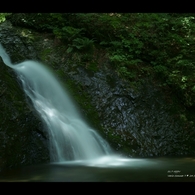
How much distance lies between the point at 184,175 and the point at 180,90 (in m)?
3.90

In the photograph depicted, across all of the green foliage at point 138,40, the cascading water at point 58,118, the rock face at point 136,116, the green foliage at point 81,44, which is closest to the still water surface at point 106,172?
the cascading water at point 58,118

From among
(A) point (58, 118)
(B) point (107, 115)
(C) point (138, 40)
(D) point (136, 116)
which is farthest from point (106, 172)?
(C) point (138, 40)

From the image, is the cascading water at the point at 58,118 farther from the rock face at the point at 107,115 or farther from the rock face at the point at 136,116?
the rock face at the point at 136,116

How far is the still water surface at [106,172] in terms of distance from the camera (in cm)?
466

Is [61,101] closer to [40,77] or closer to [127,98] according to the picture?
[40,77]

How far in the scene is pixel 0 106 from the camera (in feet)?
18.9

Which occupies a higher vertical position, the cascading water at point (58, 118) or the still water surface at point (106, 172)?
the cascading water at point (58, 118)

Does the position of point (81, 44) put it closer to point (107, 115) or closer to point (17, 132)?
point (107, 115)

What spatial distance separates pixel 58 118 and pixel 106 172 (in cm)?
217

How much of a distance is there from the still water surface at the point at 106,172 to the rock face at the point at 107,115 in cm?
56

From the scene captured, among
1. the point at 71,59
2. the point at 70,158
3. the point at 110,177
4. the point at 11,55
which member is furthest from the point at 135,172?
the point at 11,55

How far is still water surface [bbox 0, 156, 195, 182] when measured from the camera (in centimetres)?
466

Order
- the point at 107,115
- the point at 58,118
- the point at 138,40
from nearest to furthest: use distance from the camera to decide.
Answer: the point at 58,118 < the point at 107,115 < the point at 138,40

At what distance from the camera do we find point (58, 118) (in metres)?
6.71
